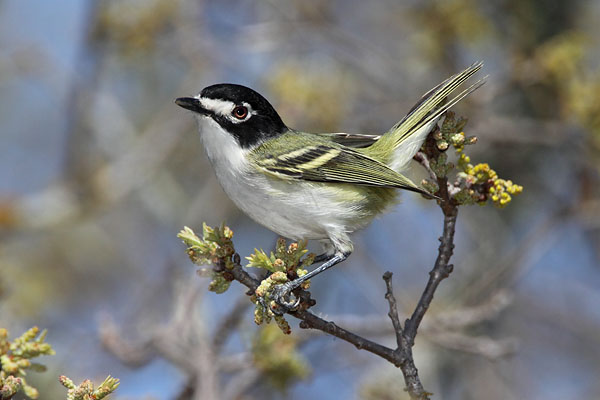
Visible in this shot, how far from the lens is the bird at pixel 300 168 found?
367cm

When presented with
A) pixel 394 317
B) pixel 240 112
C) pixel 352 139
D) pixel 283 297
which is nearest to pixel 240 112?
pixel 240 112

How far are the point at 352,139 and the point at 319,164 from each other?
1.62 feet

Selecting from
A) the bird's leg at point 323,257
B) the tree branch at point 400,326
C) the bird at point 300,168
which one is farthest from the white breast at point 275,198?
the tree branch at point 400,326

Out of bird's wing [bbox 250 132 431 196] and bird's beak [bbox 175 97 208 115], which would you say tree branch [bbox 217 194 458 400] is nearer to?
bird's wing [bbox 250 132 431 196]

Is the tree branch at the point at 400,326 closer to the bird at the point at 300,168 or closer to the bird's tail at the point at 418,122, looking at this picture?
the bird at the point at 300,168

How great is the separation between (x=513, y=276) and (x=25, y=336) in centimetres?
398

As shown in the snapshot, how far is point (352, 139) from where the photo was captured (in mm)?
4379

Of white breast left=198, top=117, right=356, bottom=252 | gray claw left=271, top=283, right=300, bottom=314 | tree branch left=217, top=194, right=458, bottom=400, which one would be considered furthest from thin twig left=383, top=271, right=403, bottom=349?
white breast left=198, top=117, right=356, bottom=252

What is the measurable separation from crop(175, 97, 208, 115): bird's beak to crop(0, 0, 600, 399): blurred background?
1143 millimetres

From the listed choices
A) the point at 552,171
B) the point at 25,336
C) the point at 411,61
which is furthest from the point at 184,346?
the point at 552,171

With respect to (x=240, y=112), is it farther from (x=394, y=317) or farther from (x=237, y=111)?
(x=394, y=317)

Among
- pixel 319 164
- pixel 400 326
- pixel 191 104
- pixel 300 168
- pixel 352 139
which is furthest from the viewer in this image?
pixel 352 139

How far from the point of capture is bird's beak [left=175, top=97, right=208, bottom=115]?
3.63 m

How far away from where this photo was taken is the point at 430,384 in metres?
6.18
